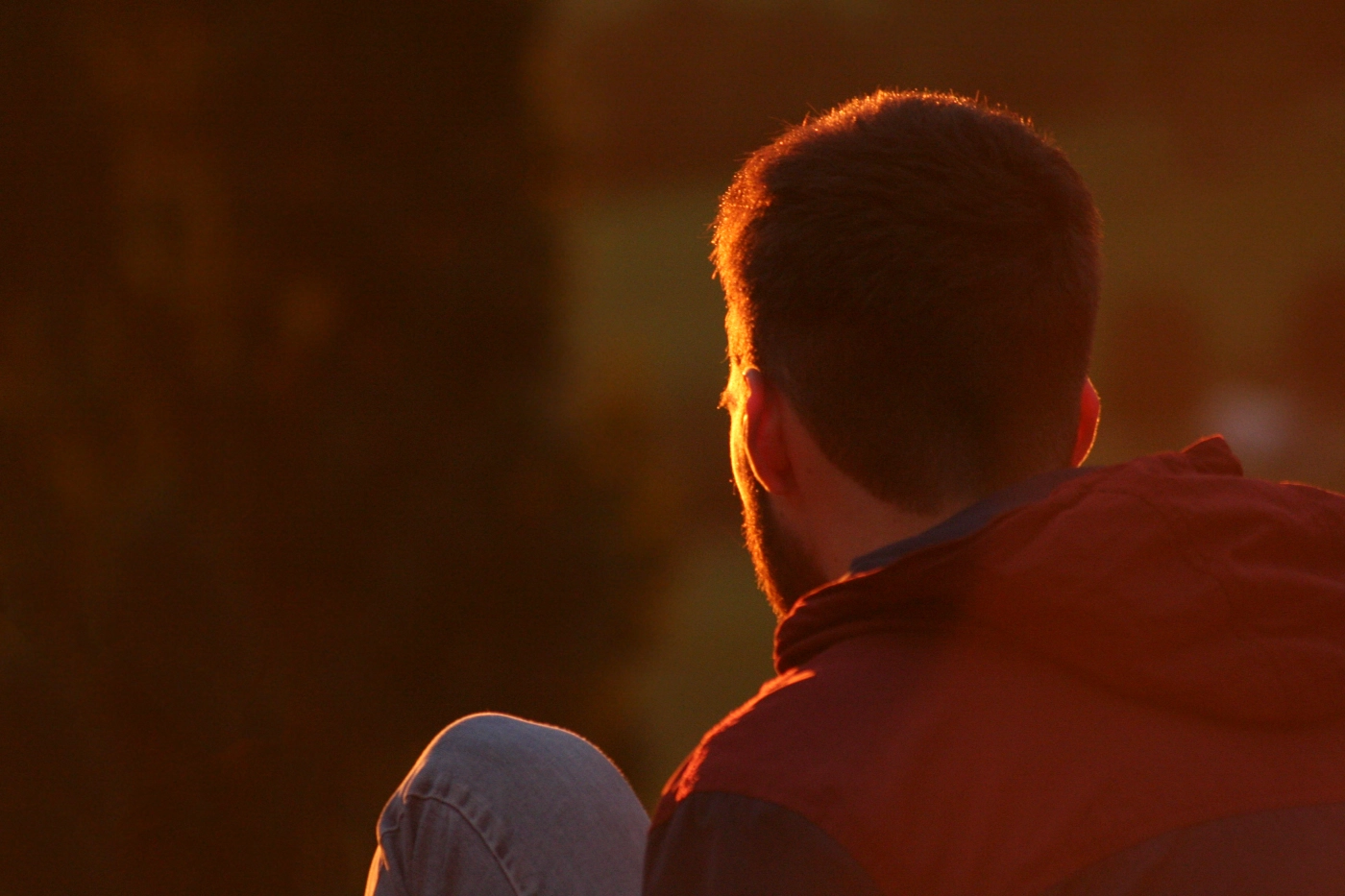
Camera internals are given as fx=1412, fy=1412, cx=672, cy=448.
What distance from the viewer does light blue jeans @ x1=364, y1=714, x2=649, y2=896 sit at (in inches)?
68.5

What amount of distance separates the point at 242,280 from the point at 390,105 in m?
0.78

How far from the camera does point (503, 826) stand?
1753mm

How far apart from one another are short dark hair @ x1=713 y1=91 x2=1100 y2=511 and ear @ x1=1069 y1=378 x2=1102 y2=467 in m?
0.05

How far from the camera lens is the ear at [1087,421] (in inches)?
59.4

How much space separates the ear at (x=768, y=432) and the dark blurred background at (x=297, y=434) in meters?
2.95

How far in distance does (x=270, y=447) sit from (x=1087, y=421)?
3.38 metres

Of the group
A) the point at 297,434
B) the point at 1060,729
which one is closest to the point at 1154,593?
the point at 1060,729

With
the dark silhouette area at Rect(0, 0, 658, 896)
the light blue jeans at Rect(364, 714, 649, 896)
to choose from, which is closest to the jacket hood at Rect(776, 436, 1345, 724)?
the light blue jeans at Rect(364, 714, 649, 896)

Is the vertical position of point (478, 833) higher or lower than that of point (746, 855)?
lower

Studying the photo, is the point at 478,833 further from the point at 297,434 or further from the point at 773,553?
the point at 297,434

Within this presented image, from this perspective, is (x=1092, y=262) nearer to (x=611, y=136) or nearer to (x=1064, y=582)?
(x=1064, y=582)

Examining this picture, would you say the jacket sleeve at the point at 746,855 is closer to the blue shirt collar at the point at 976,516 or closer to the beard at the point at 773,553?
the blue shirt collar at the point at 976,516

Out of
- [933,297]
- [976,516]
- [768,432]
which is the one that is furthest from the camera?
[768,432]

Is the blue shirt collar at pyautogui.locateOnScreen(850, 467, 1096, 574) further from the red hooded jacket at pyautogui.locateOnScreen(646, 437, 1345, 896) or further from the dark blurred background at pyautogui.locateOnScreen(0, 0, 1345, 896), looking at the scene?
the dark blurred background at pyautogui.locateOnScreen(0, 0, 1345, 896)
